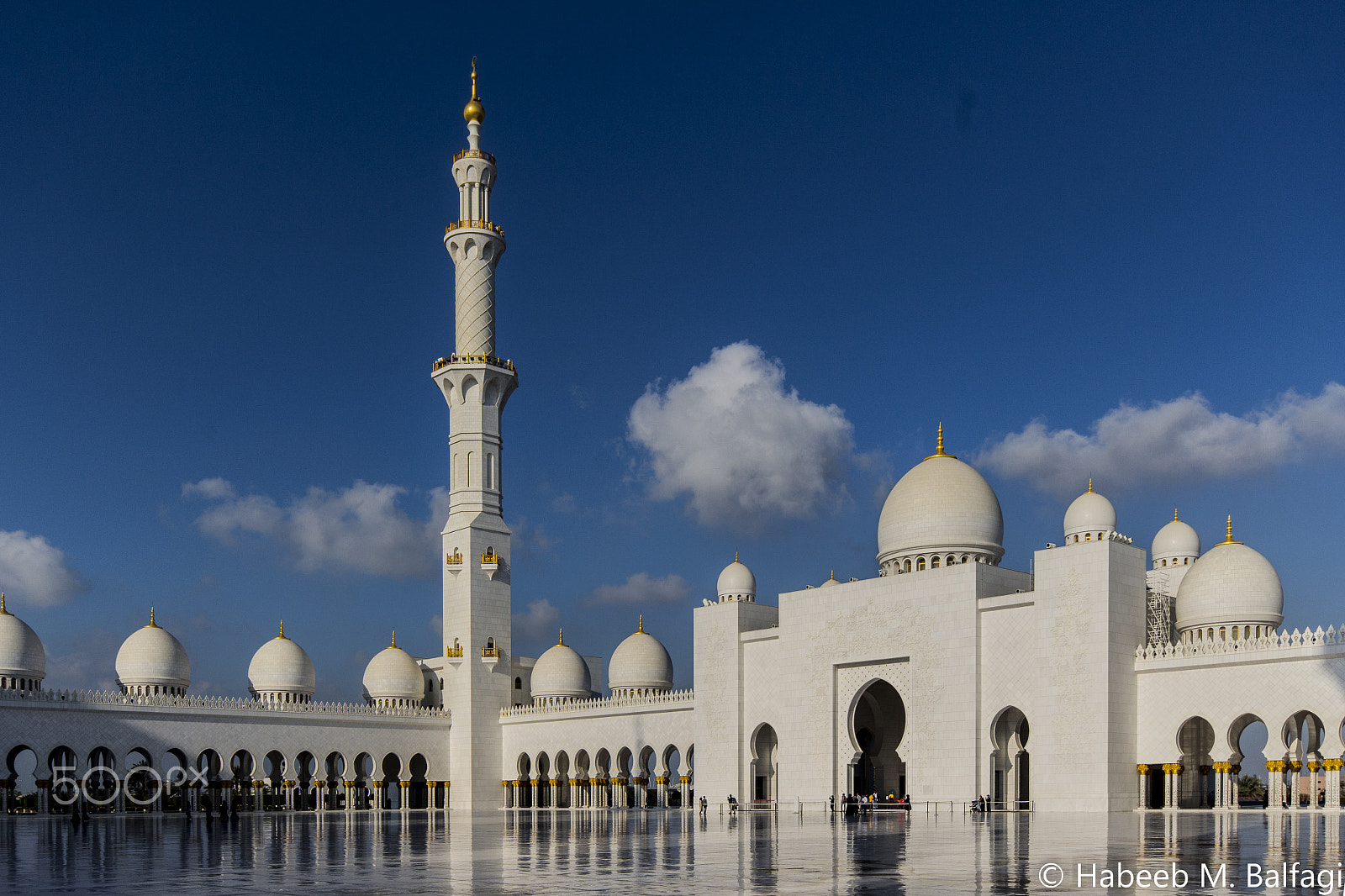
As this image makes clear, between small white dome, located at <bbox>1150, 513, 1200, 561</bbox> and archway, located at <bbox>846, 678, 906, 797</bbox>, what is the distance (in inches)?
297

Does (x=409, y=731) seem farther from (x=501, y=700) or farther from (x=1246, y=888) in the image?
(x=1246, y=888)

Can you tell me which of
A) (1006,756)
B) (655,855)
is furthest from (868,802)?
(655,855)

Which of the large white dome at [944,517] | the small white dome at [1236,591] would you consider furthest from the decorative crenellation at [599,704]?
the small white dome at [1236,591]

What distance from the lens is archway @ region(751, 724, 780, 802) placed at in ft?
109

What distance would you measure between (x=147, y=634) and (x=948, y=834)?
28155 mm

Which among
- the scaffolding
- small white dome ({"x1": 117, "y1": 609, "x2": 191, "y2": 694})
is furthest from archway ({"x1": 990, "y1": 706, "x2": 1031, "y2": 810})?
small white dome ({"x1": 117, "y1": 609, "x2": 191, "y2": 694})

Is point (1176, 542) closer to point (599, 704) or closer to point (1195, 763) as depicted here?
point (1195, 763)

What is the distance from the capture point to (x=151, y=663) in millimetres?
37625

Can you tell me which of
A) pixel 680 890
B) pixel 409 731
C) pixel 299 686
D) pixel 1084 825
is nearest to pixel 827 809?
pixel 1084 825

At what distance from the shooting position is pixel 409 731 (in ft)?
129

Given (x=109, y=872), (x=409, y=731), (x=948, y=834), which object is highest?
(x=109, y=872)

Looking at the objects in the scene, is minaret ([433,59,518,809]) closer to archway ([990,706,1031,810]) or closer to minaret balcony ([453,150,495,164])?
minaret balcony ([453,150,495,164])

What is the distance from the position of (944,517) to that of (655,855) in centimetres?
1856

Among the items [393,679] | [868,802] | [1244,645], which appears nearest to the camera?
[1244,645]
